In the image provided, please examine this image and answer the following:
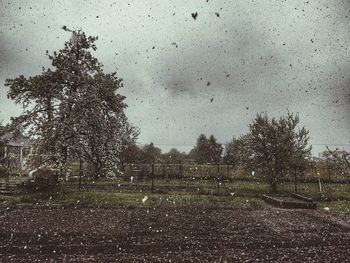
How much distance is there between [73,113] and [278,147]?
552 inches

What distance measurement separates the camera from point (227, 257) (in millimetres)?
8398

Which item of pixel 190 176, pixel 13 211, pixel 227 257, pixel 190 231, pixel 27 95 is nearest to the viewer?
pixel 227 257

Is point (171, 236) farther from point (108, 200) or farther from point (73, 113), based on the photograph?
point (73, 113)

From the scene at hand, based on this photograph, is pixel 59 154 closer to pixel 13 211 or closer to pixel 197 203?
pixel 13 211

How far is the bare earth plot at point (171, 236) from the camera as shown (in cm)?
848

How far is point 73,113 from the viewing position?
21.0m

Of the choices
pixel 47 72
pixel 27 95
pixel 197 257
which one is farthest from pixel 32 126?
pixel 197 257

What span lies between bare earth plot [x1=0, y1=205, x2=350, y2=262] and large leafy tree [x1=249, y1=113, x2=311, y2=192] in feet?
20.8

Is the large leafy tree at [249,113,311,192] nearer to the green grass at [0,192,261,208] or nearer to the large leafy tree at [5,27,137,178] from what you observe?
the green grass at [0,192,261,208]

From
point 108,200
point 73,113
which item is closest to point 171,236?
point 108,200

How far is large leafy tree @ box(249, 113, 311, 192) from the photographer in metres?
21.5

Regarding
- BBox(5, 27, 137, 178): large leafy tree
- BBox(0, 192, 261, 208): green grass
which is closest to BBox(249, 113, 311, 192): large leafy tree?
BBox(0, 192, 261, 208): green grass

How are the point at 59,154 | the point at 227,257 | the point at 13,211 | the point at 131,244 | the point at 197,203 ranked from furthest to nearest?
the point at 59,154, the point at 197,203, the point at 13,211, the point at 131,244, the point at 227,257

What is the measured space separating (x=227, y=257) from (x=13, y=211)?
36.0ft
